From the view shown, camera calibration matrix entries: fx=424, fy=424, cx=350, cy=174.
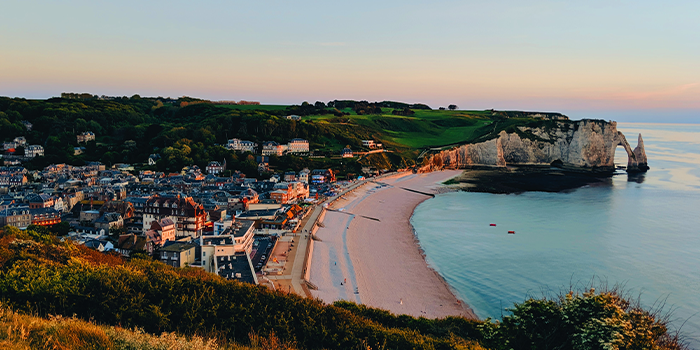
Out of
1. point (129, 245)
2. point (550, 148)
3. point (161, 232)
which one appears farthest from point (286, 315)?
point (550, 148)

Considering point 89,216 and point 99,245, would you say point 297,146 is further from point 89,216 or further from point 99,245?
point 99,245

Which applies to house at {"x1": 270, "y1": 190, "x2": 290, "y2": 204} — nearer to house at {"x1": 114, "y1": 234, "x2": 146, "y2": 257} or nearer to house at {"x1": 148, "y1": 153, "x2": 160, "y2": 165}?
house at {"x1": 114, "y1": 234, "x2": 146, "y2": 257}

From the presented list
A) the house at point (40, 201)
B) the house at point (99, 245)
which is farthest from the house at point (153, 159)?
the house at point (99, 245)

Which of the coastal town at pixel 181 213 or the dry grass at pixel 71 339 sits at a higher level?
the dry grass at pixel 71 339

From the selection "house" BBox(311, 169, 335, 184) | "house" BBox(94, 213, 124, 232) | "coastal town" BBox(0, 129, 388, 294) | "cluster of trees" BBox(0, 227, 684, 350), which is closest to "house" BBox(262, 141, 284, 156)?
"coastal town" BBox(0, 129, 388, 294)

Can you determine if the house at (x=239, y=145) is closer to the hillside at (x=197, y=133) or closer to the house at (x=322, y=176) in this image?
the hillside at (x=197, y=133)

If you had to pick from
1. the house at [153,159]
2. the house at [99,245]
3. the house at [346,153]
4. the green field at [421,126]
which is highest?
the green field at [421,126]
